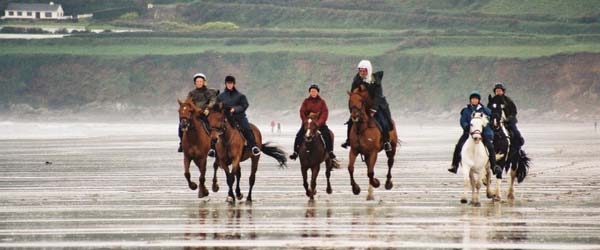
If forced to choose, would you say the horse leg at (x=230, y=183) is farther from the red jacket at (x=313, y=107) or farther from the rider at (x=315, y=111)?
the red jacket at (x=313, y=107)

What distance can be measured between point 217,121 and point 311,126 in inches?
64.3

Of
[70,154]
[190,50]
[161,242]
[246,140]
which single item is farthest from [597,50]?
[161,242]

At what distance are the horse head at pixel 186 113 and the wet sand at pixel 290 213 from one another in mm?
1307

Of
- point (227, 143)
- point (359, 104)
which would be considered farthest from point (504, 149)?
point (227, 143)

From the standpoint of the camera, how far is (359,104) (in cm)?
2225

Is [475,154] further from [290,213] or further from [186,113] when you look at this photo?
[186,113]

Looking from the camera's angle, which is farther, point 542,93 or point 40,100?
point 40,100

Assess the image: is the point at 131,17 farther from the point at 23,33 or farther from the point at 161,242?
the point at 161,242

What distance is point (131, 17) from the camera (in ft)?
554

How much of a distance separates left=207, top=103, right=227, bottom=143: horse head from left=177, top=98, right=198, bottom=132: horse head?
421 mm

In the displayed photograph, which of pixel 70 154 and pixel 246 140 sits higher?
pixel 246 140

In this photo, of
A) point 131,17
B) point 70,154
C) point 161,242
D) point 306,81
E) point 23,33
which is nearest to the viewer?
point 161,242

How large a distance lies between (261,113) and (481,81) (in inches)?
827

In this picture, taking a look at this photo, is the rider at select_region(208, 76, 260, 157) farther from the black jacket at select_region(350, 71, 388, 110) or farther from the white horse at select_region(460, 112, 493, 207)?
the white horse at select_region(460, 112, 493, 207)
